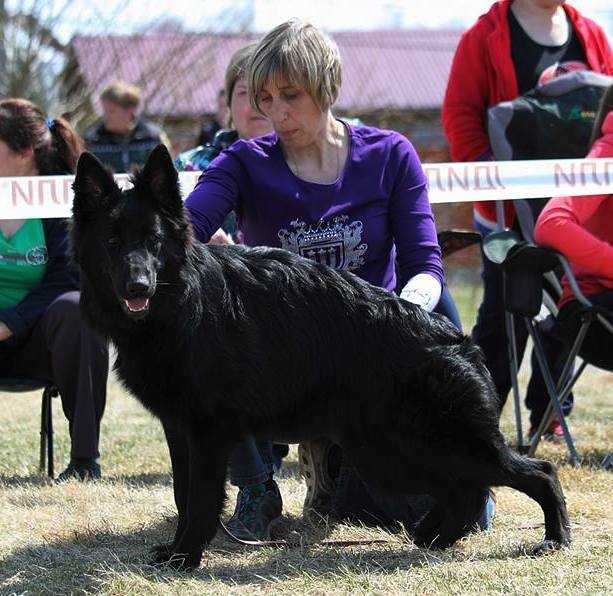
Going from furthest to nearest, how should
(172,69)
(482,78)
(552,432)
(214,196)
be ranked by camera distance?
(172,69)
(552,432)
(482,78)
(214,196)

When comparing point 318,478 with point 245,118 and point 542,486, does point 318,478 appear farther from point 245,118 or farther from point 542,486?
point 245,118

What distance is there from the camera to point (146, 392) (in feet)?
11.2

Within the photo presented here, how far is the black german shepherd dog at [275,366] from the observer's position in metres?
3.32

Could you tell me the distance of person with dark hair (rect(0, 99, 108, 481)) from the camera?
5164 mm

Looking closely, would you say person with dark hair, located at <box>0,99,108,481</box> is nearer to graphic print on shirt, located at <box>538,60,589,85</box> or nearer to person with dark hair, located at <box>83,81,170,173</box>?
graphic print on shirt, located at <box>538,60,589,85</box>

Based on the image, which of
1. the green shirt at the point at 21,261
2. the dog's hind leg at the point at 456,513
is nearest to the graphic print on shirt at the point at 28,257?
the green shirt at the point at 21,261

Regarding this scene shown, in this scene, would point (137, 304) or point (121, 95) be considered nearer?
point (137, 304)

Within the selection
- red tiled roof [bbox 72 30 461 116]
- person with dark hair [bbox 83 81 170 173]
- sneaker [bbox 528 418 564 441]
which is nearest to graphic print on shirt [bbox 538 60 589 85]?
sneaker [bbox 528 418 564 441]

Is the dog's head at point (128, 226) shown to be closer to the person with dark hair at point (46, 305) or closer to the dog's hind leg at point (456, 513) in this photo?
the dog's hind leg at point (456, 513)

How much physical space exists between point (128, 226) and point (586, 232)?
2554 millimetres

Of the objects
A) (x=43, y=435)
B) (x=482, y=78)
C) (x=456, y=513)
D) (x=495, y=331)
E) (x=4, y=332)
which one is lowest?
(x=43, y=435)

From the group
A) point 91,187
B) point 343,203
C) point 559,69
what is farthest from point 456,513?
point 559,69

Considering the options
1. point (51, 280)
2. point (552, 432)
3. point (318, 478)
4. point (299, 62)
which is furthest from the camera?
point (552, 432)

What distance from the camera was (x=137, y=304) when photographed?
3225mm
